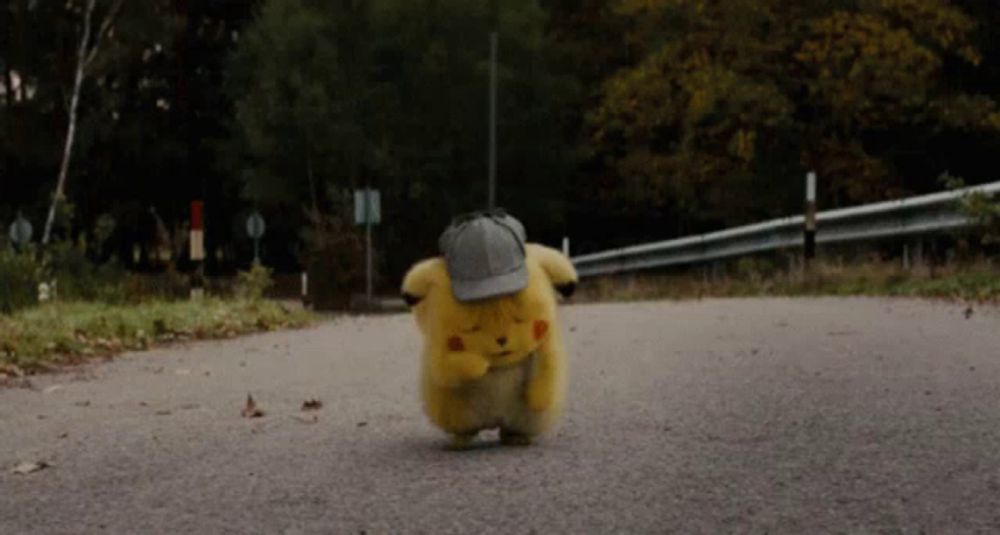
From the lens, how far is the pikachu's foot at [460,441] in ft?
19.4

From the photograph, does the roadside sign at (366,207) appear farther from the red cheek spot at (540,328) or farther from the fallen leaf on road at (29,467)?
the red cheek spot at (540,328)

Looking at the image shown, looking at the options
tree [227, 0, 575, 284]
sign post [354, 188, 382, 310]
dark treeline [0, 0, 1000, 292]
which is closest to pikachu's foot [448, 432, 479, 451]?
dark treeline [0, 0, 1000, 292]

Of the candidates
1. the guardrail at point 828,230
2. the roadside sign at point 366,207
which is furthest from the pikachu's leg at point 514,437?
the roadside sign at point 366,207

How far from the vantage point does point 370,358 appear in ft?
34.3

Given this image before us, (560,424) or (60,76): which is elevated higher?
(60,76)

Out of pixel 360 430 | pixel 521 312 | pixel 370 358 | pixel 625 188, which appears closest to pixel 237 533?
pixel 521 312

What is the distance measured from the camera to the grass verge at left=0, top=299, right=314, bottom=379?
35.4 ft

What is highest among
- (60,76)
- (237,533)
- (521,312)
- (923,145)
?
(60,76)

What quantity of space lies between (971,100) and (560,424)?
835 inches

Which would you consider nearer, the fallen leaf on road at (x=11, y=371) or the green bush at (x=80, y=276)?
the fallen leaf on road at (x=11, y=371)

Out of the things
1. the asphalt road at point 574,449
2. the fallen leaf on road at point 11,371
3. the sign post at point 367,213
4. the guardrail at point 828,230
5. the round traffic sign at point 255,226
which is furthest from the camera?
the round traffic sign at point 255,226

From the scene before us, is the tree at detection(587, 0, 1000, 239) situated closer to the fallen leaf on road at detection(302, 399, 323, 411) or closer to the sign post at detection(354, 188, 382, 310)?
the sign post at detection(354, 188, 382, 310)

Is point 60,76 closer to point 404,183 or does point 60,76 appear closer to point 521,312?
point 404,183

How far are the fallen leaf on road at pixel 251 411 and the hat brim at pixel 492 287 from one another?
80.2 inches
